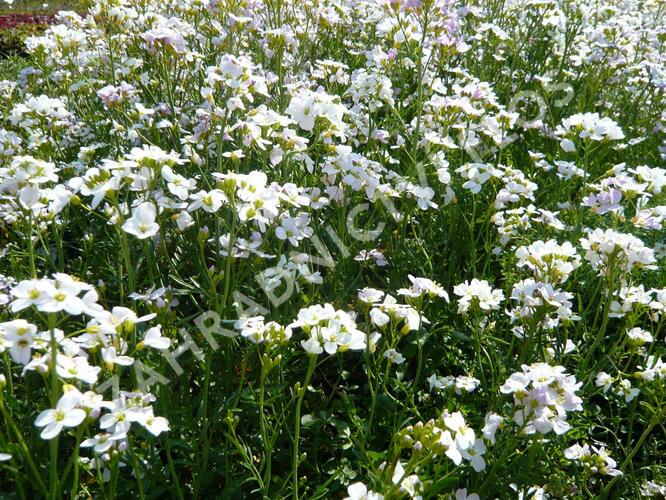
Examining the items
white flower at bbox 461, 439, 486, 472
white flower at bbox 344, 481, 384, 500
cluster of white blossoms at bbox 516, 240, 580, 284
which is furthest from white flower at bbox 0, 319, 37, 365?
cluster of white blossoms at bbox 516, 240, 580, 284

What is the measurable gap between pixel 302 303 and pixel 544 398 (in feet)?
3.57

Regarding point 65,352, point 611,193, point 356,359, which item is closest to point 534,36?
point 611,193

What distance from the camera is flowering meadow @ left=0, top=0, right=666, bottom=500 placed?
1.65 m

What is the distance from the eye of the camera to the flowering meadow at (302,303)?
1.65 meters

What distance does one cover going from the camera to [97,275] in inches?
117

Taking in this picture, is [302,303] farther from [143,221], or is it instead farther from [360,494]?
[360,494]

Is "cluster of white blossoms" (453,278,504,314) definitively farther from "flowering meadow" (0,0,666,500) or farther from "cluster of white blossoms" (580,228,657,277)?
"cluster of white blossoms" (580,228,657,277)

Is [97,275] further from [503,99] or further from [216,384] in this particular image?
[503,99]

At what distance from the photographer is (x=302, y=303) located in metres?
2.49

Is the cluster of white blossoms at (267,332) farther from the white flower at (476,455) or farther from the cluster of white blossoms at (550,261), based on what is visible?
the cluster of white blossoms at (550,261)

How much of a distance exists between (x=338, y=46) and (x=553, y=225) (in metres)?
2.87

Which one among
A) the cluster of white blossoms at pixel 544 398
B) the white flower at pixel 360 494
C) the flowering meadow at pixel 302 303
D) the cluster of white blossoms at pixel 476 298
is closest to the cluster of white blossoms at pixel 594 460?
the flowering meadow at pixel 302 303

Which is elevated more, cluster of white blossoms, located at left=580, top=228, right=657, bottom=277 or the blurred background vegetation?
cluster of white blossoms, located at left=580, top=228, right=657, bottom=277

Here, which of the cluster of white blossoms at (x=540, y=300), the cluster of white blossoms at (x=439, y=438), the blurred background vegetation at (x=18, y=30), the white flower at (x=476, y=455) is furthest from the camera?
the blurred background vegetation at (x=18, y=30)
